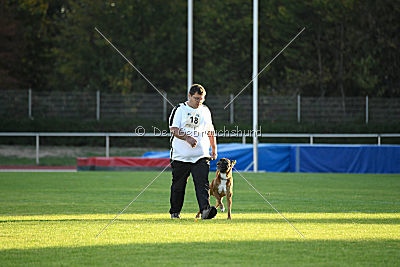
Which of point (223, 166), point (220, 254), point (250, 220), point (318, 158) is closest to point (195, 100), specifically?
point (223, 166)

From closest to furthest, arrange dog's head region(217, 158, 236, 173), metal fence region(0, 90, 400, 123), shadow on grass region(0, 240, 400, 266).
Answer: shadow on grass region(0, 240, 400, 266) → dog's head region(217, 158, 236, 173) → metal fence region(0, 90, 400, 123)

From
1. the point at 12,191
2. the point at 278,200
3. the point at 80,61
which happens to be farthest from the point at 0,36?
the point at 278,200

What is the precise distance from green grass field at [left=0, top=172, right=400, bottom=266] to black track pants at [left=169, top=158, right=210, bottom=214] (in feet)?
0.99

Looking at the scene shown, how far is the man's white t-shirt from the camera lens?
10703mm

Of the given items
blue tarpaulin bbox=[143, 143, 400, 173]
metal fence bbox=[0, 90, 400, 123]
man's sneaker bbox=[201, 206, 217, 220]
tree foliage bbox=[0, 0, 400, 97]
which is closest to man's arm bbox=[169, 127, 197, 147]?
man's sneaker bbox=[201, 206, 217, 220]

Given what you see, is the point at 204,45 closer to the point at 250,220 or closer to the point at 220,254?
the point at 250,220

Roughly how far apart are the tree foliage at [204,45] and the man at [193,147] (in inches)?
1296

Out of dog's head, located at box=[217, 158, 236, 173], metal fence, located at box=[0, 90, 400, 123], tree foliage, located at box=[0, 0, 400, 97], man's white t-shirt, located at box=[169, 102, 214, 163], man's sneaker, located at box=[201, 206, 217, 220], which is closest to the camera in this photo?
man's sneaker, located at box=[201, 206, 217, 220]

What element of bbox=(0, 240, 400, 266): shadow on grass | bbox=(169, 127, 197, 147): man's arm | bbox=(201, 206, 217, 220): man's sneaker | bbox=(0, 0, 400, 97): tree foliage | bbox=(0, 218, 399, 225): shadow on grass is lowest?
bbox=(0, 218, 399, 225): shadow on grass

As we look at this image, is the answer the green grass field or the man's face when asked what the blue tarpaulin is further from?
the man's face

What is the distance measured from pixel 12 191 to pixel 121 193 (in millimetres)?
2390

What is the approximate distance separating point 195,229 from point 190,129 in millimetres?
1648

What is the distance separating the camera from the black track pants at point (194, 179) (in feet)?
35.3

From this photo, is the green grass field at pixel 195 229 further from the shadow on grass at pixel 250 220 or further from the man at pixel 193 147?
the man at pixel 193 147
